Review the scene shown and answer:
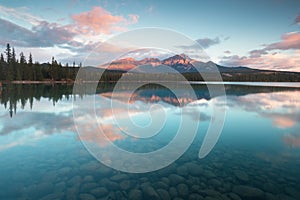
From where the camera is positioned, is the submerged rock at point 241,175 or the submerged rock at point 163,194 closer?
the submerged rock at point 163,194

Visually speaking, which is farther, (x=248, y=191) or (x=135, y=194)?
(x=248, y=191)

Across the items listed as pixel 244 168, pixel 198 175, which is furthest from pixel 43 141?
pixel 244 168

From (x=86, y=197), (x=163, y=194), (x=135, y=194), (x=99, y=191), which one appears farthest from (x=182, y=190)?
(x=86, y=197)

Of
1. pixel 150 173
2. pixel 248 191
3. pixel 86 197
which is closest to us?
pixel 86 197

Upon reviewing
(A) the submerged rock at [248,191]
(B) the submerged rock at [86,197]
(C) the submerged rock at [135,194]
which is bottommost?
(C) the submerged rock at [135,194]

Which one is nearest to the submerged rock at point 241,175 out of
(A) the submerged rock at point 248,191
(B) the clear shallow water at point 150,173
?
(B) the clear shallow water at point 150,173

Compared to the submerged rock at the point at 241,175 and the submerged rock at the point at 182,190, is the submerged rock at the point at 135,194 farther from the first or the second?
the submerged rock at the point at 241,175

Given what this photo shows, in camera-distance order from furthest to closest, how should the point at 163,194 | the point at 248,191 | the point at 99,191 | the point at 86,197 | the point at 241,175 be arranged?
the point at 241,175 → the point at 248,191 → the point at 99,191 → the point at 163,194 → the point at 86,197

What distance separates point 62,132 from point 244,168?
42.4 feet

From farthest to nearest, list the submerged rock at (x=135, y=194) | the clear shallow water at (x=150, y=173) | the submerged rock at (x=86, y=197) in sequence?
the clear shallow water at (x=150, y=173) → the submerged rock at (x=135, y=194) → the submerged rock at (x=86, y=197)

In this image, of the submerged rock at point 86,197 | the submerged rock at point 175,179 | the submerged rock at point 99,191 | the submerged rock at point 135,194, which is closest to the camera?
the submerged rock at point 86,197

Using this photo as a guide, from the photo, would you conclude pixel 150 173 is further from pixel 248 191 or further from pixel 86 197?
pixel 248 191

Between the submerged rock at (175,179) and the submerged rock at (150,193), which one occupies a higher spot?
the submerged rock at (175,179)

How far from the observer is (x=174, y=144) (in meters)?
12.0
